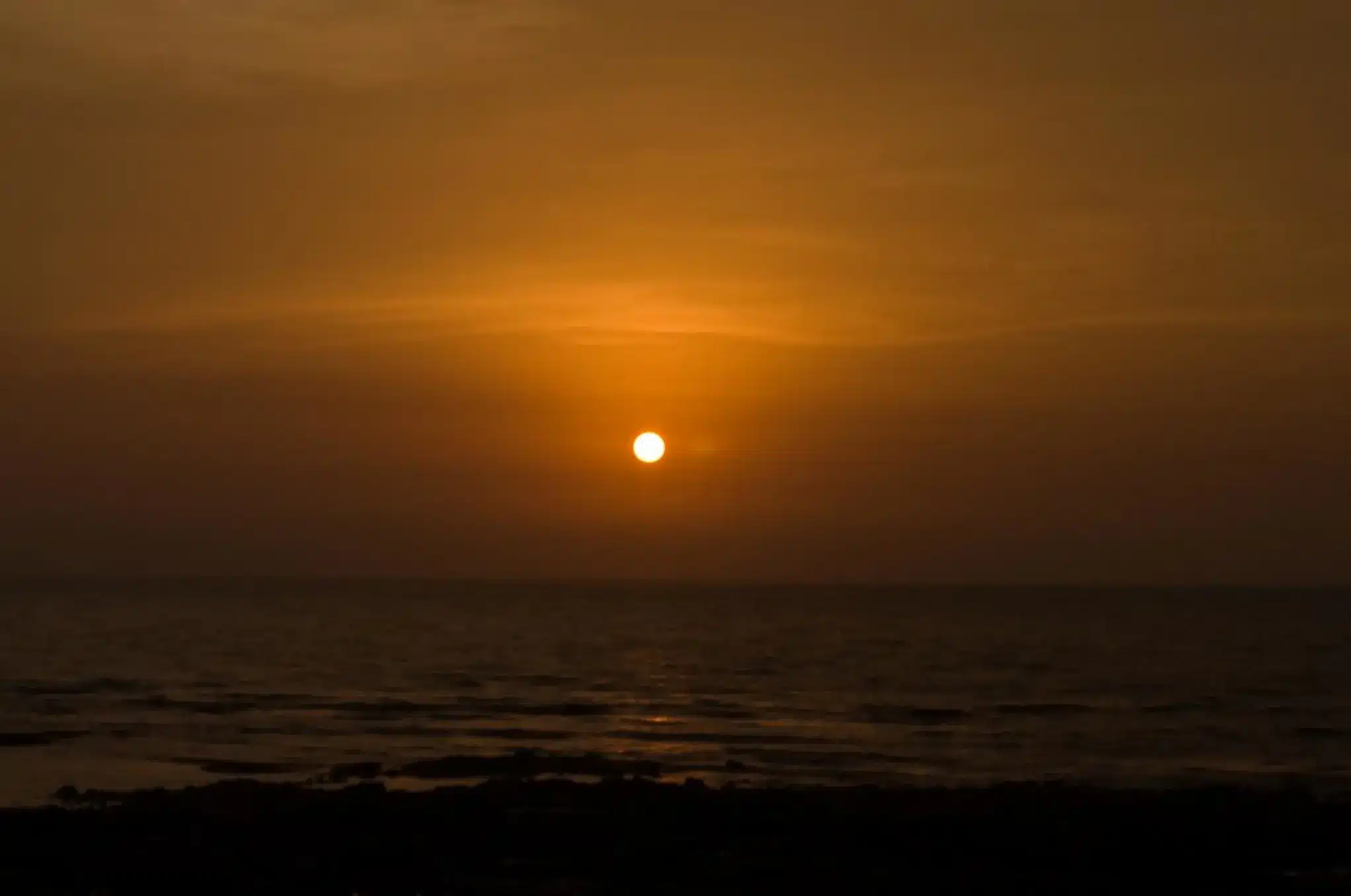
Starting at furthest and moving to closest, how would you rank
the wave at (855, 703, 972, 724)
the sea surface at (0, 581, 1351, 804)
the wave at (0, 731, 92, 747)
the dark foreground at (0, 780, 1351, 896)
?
1. the wave at (855, 703, 972, 724)
2. the wave at (0, 731, 92, 747)
3. the sea surface at (0, 581, 1351, 804)
4. the dark foreground at (0, 780, 1351, 896)

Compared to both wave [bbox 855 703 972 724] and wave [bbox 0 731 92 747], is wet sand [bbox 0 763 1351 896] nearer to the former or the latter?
wave [bbox 0 731 92 747]

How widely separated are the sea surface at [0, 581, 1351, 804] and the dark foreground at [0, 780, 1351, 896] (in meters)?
6.48

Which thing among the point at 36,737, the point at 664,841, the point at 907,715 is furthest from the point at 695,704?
the point at 664,841

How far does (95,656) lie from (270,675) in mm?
17639

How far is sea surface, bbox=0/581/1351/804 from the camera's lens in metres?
40.0

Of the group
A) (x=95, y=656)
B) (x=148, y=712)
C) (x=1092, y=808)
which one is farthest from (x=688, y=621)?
(x=1092, y=808)

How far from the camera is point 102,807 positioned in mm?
27906

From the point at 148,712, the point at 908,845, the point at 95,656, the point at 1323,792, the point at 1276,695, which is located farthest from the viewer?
the point at 95,656

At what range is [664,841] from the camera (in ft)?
81.4

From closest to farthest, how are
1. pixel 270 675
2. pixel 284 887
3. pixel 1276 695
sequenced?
pixel 284 887, pixel 1276 695, pixel 270 675

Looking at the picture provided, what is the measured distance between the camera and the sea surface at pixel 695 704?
40.0 m

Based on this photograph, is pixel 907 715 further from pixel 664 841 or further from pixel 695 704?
pixel 664 841

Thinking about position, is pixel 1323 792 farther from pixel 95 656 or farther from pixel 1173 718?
pixel 95 656

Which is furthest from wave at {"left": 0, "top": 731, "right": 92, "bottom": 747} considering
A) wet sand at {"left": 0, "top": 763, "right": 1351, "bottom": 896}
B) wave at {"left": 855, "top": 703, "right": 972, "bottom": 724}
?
wave at {"left": 855, "top": 703, "right": 972, "bottom": 724}
